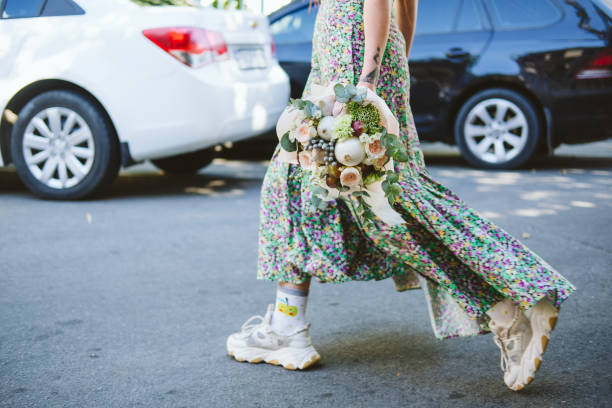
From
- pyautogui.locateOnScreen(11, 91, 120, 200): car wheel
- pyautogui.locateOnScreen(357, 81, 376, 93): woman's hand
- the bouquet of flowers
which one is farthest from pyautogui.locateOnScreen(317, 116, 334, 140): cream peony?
pyautogui.locateOnScreen(11, 91, 120, 200): car wheel

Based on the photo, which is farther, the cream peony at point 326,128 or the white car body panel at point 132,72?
the white car body panel at point 132,72

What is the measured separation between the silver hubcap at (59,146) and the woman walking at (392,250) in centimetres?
331

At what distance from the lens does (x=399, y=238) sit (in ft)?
8.08

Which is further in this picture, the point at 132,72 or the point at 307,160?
the point at 132,72

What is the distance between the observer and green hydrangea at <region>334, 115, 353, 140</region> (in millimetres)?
2197

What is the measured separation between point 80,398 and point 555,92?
216 inches

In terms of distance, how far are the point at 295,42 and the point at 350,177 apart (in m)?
5.51

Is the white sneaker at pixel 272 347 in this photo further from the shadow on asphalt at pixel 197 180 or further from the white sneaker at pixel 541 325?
the shadow on asphalt at pixel 197 180

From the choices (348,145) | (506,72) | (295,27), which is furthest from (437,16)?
(348,145)

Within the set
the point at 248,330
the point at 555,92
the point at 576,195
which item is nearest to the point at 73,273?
the point at 248,330

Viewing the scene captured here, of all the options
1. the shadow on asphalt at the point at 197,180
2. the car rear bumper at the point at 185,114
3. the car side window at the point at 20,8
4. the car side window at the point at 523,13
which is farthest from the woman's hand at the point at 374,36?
the car side window at the point at 523,13

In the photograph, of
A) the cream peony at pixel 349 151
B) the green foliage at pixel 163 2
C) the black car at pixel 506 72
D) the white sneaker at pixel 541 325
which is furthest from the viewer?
the black car at pixel 506 72

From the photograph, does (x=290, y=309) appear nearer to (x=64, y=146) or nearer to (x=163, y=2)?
(x=64, y=146)

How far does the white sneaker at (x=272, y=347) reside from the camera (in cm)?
268
